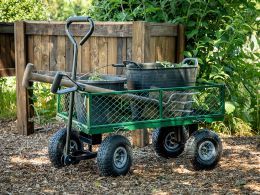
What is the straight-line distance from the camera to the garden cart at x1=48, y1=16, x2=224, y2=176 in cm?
418

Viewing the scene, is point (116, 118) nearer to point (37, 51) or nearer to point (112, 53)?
point (112, 53)

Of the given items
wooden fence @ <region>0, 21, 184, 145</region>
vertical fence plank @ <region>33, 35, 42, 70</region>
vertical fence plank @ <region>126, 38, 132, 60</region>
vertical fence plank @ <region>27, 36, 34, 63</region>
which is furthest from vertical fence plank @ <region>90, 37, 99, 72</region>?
vertical fence plank @ <region>27, 36, 34, 63</region>

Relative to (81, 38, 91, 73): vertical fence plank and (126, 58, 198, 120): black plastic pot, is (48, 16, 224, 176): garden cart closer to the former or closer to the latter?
(126, 58, 198, 120): black plastic pot

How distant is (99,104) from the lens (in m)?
4.20

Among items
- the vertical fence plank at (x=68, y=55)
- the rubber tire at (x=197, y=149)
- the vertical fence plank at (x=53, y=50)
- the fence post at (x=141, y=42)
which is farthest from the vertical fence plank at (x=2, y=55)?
the rubber tire at (x=197, y=149)

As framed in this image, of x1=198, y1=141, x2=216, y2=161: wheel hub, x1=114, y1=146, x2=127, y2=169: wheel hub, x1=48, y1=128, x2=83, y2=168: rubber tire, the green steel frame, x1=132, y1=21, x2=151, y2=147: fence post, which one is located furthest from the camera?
x1=132, y1=21, x2=151, y2=147: fence post

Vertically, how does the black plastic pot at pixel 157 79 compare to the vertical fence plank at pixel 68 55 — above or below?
below

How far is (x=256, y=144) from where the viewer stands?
567 cm

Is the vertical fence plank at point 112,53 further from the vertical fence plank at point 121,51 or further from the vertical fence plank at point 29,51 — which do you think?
the vertical fence plank at point 29,51

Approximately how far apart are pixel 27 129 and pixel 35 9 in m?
3.13

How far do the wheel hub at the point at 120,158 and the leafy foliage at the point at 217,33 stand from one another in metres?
1.76

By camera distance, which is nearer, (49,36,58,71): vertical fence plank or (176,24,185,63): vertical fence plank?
(176,24,185,63): vertical fence plank

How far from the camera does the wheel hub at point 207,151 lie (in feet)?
15.1

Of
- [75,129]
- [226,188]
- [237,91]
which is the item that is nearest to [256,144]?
[237,91]
